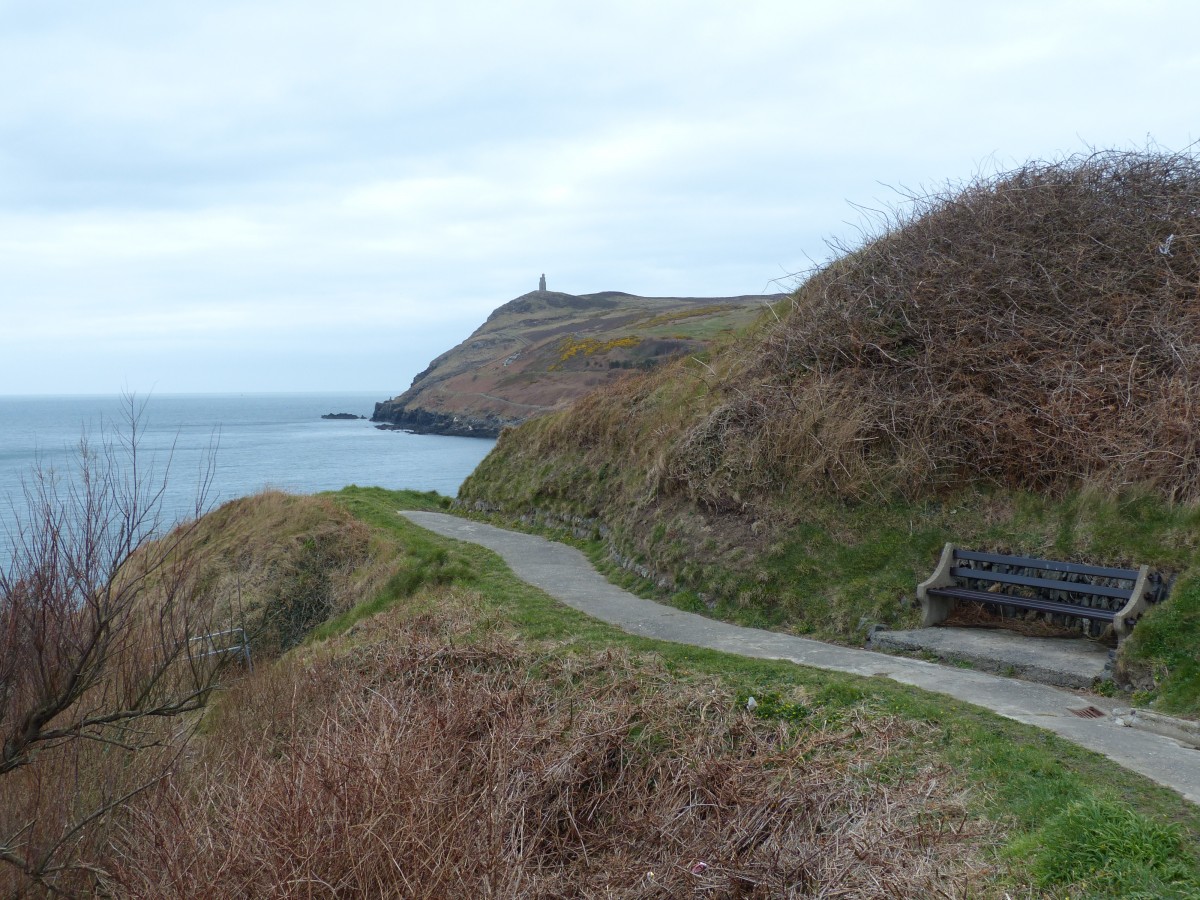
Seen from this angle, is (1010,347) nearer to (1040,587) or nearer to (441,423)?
(1040,587)

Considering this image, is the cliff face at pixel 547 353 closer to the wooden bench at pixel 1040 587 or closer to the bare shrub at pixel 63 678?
the wooden bench at pixel 1040 587

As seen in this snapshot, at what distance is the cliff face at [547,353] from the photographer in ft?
110

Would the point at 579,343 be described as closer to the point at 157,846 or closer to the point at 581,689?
the point at 581,689

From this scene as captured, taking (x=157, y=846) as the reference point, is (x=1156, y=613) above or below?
above

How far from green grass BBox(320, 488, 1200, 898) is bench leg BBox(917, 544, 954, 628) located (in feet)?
6.51

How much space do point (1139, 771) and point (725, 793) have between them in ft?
8.41

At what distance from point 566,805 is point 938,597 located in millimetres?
5048

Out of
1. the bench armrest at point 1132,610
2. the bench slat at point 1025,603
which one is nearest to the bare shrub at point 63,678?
the bench slat at point 1025,603

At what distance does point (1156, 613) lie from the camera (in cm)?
756

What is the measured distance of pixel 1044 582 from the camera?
28.6ft

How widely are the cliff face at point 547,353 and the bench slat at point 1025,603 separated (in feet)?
33.1

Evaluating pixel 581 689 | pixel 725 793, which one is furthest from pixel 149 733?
pixel 725 793

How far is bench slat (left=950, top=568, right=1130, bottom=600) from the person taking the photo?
8266 mm

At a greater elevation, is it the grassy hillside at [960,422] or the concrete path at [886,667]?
the grassy hillside at [960,422]
